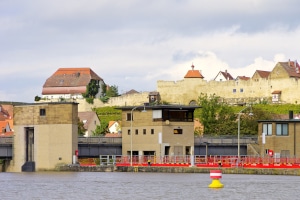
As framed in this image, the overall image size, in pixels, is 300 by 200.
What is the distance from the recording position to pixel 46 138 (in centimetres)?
9088

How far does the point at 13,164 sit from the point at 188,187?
30677 millimetres

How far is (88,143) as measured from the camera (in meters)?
97.9

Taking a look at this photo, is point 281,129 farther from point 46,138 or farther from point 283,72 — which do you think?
point 283,72

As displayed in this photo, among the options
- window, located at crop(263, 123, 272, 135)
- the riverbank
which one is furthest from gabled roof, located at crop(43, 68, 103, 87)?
the riverbank

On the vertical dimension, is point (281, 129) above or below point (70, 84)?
below

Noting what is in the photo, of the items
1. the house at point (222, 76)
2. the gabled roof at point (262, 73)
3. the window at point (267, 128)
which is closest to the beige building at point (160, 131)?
the window at point (267, 128)

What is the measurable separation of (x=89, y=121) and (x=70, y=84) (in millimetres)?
29565

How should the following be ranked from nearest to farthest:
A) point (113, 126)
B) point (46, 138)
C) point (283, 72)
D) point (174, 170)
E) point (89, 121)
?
1. point (174, 170)
2. point (46, 138)
3. point (113, 126)
4. point (89, 121)
5. point (283, 72)

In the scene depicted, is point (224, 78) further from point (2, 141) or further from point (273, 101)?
point (2, 141)

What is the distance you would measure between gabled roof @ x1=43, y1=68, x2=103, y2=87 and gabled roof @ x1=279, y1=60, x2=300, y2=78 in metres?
36.7

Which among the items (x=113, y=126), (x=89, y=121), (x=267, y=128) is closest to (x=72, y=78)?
(x=89, y=121)

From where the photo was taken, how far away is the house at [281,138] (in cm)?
9625

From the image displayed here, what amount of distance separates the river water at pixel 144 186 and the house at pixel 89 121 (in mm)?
64217

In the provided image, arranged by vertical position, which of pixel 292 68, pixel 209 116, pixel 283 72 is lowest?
pixel 209 116
